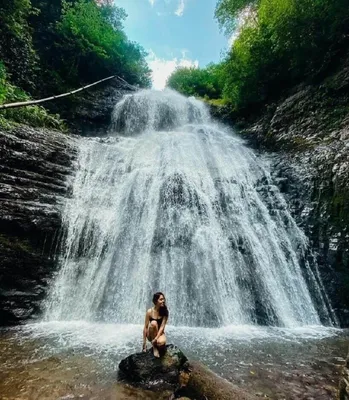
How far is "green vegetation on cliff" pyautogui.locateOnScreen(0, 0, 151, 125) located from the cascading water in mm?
5137

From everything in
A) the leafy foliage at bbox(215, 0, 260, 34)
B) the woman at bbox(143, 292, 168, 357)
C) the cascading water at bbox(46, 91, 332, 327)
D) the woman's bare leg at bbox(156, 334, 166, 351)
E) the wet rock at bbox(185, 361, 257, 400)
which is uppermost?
the leafy foliage at bbox(215, 0, 260, 34)

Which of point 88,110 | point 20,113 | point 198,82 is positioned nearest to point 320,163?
point 20,113

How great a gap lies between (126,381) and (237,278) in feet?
15.4

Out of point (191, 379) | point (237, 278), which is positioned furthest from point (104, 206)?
point (191, 379)

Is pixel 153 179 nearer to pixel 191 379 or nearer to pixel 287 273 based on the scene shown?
pixel 287 273

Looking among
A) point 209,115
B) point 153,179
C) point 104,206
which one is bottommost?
point 104,206

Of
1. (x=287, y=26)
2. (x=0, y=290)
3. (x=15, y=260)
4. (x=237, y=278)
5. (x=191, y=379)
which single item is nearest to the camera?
(x=191, y=379)

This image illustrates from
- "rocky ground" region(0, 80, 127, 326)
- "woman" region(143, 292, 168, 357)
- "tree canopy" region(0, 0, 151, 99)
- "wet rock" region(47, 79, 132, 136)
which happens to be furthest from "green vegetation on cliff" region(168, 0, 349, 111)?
"woman" region(143, 292, 168, 357)

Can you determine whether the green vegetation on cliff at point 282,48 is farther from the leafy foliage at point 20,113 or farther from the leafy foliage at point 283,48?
the leafy foliage at point 20,113

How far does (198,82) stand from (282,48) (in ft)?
47.8

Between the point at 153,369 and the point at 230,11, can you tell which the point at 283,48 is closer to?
the point at 230,11

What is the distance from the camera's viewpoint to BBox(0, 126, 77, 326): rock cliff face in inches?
275

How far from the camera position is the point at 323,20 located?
509 inches

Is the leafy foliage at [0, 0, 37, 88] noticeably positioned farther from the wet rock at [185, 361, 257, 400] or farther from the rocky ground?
the wet rock at [185, 361, 257, 400]
